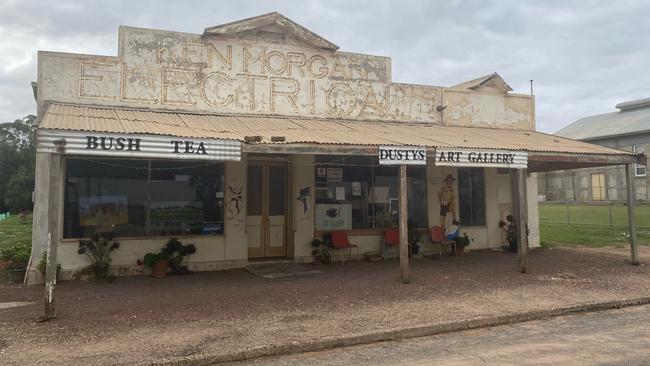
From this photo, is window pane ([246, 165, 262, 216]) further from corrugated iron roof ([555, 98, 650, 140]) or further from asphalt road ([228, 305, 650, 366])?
corrugated iron roof ([555, 98, 650, 140])

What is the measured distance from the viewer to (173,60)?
10727 millimetres

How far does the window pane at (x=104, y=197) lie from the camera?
383 inches

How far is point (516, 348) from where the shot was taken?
18.1 feet

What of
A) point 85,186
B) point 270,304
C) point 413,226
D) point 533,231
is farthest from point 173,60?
point 533,231

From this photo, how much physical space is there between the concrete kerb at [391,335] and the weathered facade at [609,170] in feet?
95.5

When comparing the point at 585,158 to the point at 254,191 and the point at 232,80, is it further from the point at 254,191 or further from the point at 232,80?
the point at 232,80

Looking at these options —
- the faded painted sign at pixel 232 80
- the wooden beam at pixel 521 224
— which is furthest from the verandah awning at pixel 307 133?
the wooden beam at pixel 521 224

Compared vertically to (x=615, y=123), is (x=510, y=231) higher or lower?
lower

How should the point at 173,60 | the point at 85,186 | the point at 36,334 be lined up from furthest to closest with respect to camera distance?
the point at 173,60
the point at 85,186
the point at 36,334

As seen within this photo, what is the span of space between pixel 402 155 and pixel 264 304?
3.67 metres

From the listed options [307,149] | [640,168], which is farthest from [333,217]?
[640,168]

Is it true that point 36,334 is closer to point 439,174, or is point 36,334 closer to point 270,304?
point 270,304

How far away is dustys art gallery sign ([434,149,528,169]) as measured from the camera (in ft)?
30.3

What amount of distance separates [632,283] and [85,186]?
35.9 feet
